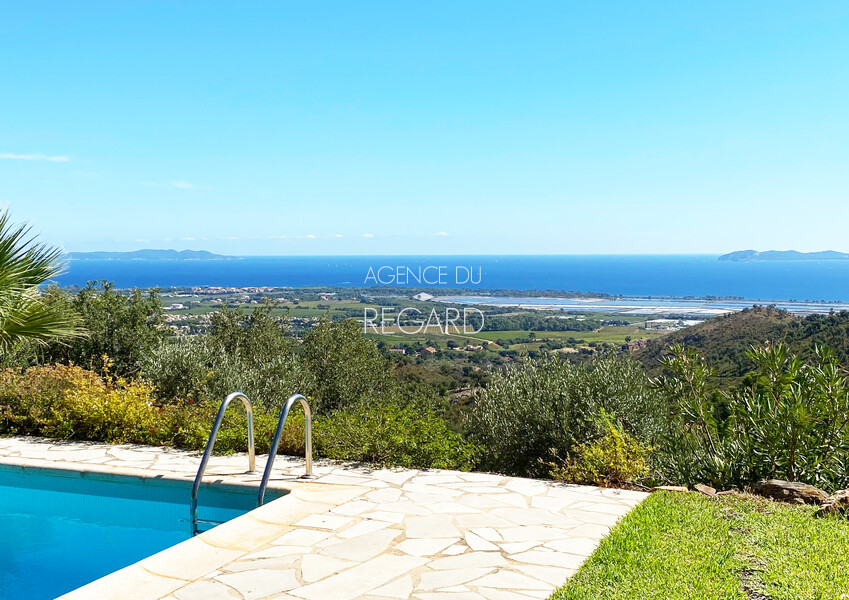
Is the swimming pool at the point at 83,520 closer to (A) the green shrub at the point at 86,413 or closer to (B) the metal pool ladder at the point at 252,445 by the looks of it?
(B) the metal pool ladder at the point at 252,445

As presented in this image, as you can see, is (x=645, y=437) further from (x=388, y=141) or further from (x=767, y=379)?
(x=388, y=141)

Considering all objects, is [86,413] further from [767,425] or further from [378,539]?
[767,425]

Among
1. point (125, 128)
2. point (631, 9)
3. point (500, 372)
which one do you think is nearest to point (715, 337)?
point (631, 9)

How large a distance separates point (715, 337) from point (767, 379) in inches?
933

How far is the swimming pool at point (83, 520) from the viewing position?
4988 mm

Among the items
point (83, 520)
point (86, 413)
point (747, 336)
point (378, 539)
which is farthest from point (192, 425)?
point (747, 336)

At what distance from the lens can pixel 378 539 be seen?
4406 millimetres

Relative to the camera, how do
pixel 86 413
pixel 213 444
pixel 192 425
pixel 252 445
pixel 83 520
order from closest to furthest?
pixel 213 444 → pixel 83 520 → pixel 252 445 → pixel 192 425 → pixel 86 413

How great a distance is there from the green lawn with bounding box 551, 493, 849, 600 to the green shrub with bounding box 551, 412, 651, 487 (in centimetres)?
109

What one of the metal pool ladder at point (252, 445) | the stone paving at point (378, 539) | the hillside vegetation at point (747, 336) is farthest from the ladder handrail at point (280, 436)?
the hillside vegetation at point (747, 336)

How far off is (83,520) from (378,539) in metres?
3.47

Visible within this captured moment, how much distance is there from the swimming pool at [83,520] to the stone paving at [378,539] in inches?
5.9

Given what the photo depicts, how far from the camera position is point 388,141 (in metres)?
36.3

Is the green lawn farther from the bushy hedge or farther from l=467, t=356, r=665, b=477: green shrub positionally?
the bushy hedge
